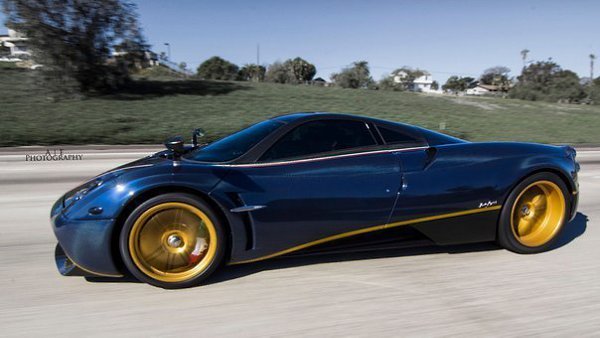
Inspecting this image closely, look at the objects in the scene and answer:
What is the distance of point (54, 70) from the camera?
68.3ft

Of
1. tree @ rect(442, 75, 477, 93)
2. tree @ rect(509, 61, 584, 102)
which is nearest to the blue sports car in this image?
tree @ rect(509, 61, 584, 102)

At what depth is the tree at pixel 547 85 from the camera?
172 ft

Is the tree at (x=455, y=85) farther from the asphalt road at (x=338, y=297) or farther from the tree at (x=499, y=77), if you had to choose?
the asphalt road at (x=338, y=297)

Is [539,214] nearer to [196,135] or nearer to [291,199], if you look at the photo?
[291,199]

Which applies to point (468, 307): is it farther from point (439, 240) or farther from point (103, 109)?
point (103, 109)

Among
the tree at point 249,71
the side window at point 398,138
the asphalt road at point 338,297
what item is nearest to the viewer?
the asphalt road at point 338,297

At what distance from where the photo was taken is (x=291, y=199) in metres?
3.35

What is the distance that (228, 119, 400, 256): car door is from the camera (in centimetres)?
331

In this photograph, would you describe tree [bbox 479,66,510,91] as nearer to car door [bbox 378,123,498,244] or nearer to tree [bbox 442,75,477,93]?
tree [bbox 442,75,477,93]

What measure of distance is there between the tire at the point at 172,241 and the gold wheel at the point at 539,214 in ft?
8.66

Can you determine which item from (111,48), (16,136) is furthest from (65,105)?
(16,136)

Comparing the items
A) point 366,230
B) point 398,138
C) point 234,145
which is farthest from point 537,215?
point 234,145

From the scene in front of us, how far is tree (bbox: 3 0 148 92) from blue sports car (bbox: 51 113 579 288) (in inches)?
771

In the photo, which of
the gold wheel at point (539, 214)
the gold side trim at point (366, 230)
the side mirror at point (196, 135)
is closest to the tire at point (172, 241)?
the gold side trim at point (366, 230)
